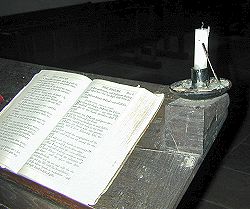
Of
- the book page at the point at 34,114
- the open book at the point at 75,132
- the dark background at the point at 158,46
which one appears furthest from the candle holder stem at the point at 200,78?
the dark background at the point at 158,46

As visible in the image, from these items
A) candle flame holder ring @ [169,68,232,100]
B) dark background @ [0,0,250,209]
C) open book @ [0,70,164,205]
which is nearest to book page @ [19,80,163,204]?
open book @ [0,70,164,205]

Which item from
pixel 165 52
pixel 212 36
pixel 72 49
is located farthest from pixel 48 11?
pixel 212 36

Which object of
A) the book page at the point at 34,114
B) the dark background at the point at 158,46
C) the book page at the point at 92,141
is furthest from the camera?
the dark background at the point at 158,46

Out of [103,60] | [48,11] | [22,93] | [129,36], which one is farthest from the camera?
[129,36]

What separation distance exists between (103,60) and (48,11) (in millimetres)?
1481

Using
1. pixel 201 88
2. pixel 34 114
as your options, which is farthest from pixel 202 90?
pixel 34 114

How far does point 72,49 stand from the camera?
6023mm

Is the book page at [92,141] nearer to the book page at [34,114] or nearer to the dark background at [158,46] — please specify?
the book page at [34,114]

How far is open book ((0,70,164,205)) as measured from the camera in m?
0.98

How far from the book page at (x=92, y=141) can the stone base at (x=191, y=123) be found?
0.26ft

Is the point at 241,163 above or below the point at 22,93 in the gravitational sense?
below

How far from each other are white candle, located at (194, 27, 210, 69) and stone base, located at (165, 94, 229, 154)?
4.3 inches

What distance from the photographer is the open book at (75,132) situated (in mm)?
978

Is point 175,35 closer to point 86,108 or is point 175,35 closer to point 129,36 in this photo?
point 129,36
